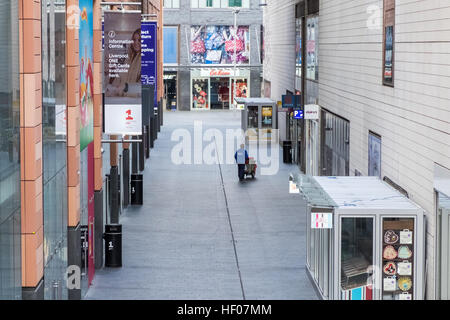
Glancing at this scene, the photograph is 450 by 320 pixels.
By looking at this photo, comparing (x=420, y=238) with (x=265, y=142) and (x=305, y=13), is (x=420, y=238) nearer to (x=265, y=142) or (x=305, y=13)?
(x=305, y=13)

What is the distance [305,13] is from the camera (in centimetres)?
3800

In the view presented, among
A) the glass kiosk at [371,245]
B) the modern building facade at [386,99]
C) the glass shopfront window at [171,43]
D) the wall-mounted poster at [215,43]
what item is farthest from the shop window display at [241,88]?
the glass kiosk at [371,245]

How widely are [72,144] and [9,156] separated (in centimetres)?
529

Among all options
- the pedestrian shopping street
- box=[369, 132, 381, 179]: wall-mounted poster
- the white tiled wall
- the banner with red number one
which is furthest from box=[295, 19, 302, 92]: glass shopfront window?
the banner with red number one

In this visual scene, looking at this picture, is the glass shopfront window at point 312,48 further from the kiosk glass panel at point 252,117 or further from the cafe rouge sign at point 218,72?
the cafe rouge sign at point 218,72

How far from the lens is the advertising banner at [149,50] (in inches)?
1636

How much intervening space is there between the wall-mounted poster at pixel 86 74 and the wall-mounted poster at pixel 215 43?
6360 centimetres

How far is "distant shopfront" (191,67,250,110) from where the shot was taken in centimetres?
8288

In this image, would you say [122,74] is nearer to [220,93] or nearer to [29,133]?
[29,133]

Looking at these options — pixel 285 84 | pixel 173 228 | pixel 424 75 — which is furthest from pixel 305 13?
pixel 424 75

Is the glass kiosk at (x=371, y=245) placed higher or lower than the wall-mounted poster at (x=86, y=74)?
lower

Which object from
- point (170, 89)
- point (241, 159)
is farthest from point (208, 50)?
point (241, 159)

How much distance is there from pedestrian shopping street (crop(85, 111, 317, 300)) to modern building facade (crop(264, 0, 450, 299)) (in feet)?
8.33

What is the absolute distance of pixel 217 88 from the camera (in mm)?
83375
